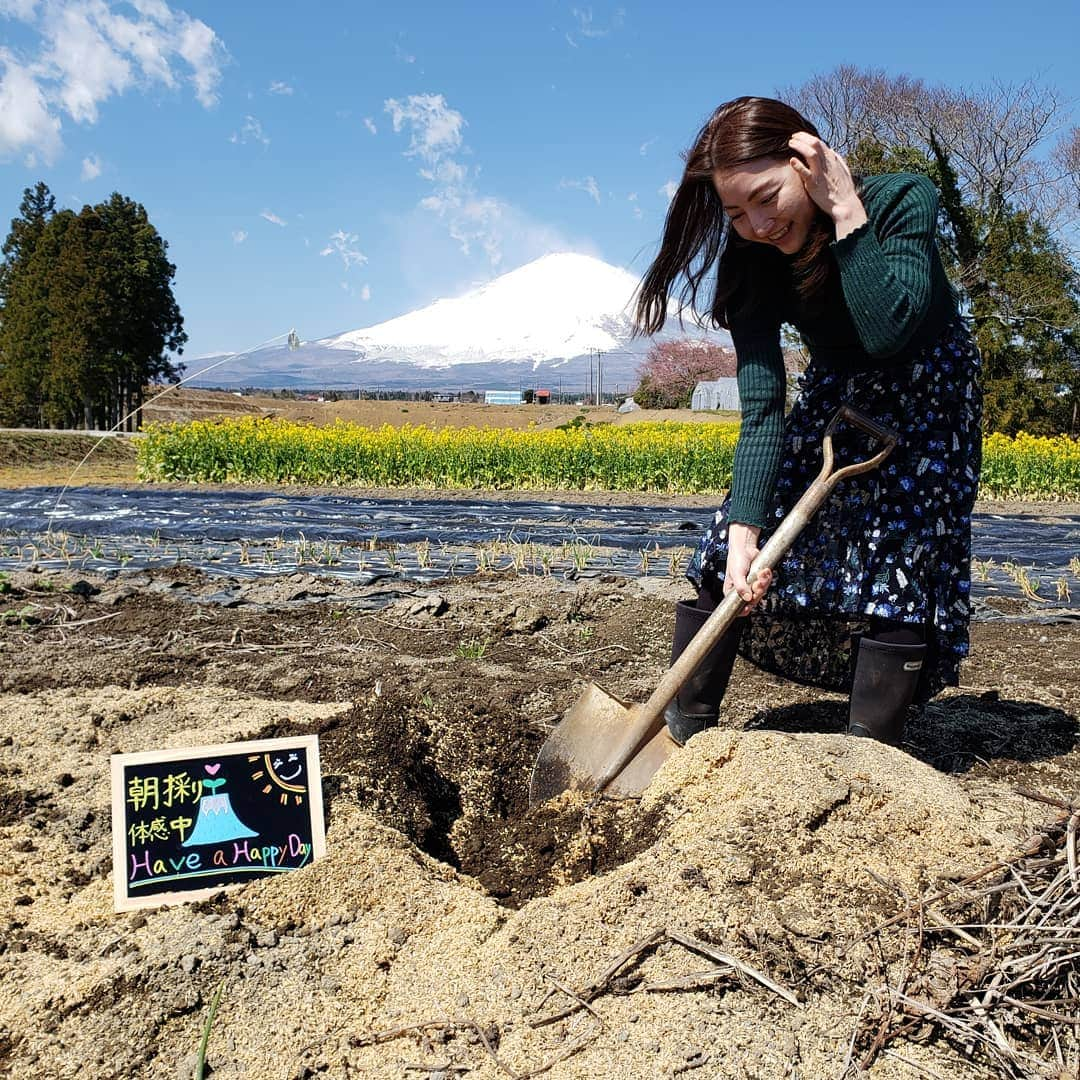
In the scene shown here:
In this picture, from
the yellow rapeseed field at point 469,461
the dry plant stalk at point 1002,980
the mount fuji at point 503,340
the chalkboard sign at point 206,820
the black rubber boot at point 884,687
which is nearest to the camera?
the dry plant stalk at point 1002,980

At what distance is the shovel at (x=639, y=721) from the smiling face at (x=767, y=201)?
376 millimetres

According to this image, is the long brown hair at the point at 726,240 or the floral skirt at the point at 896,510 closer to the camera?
the long brown hair at the point at 726,240

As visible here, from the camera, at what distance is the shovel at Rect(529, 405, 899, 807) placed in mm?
1871

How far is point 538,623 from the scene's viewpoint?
3.83m

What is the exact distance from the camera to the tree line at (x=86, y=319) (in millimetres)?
23938

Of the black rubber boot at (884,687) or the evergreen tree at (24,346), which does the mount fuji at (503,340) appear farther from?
the black rubber boot at (884,687)

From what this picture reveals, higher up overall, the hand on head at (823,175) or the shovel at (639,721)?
the hand on head at (823,175)

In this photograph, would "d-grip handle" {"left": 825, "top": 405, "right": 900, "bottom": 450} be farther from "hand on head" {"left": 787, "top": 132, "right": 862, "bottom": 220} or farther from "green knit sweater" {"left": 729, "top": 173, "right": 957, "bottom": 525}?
"hand on head" {"left": 787, "top": 132, "right": 862, "bottom": 220}

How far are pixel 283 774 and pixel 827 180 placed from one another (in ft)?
4.72

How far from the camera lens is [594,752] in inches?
80.0

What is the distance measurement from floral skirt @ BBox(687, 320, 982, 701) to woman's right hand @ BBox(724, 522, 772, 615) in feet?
0.28

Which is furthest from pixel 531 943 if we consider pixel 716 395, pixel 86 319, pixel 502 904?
pixel 716 395

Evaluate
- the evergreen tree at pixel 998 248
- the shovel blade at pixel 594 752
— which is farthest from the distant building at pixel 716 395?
the shovel blade at pixel 594 752

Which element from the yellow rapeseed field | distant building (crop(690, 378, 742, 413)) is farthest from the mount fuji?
the yellow rapeseed field
